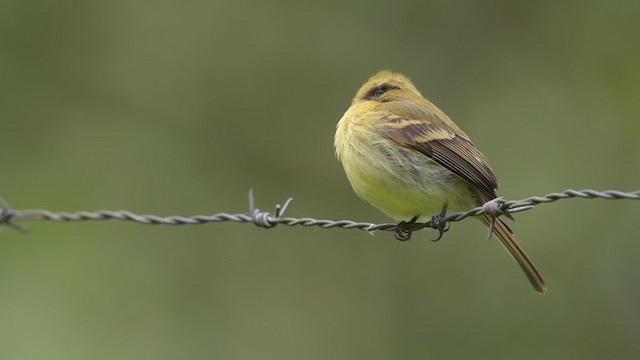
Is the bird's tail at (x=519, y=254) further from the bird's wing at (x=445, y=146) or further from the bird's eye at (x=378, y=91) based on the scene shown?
the bird's eye at (x=378, y=91)

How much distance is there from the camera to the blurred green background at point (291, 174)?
34.5 ft

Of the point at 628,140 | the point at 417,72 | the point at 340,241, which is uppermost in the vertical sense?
the point at 417,72

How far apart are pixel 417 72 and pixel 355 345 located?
3464 mm

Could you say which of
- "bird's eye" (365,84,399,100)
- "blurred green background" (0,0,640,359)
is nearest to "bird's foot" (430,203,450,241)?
"bird's eye" (365,84,399,100)

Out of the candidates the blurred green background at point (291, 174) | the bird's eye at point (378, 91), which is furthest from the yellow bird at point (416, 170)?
the blurred green background at point (291, 174)

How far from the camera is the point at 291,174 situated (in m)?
12.3

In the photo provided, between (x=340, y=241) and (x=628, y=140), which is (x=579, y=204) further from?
(x=340, y=241)

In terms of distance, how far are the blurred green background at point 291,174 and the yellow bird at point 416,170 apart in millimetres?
4240

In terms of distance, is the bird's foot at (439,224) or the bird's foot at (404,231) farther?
the bird's foot at (404,231)

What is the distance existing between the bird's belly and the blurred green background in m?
4.28

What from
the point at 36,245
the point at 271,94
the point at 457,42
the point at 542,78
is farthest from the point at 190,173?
the point at 542,78

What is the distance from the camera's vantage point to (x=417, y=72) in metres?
12.5

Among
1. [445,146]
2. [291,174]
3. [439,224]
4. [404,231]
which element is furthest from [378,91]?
[291,174]

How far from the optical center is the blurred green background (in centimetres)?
1052
